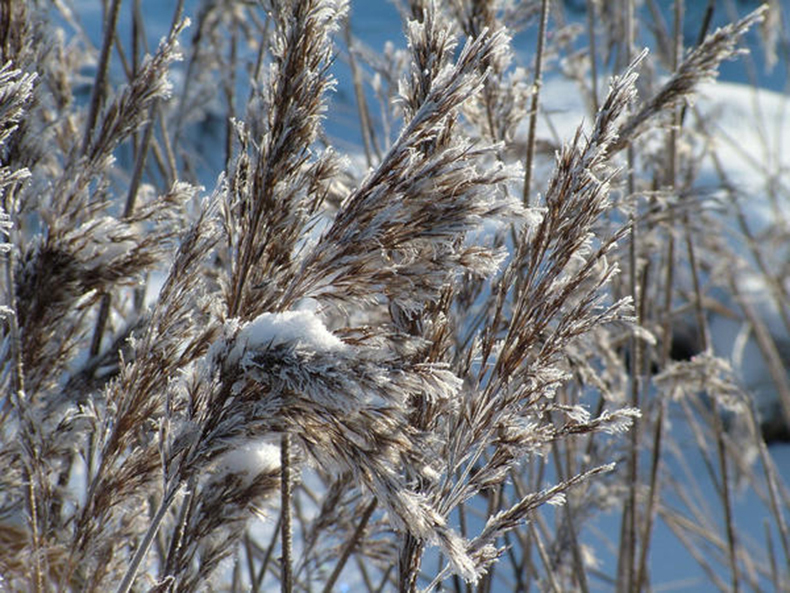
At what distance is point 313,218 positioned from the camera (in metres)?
0.65

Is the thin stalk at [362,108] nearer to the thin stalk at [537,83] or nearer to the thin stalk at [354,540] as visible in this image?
the thin stalk at [537,83]

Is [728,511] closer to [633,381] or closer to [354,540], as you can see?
[633,381]

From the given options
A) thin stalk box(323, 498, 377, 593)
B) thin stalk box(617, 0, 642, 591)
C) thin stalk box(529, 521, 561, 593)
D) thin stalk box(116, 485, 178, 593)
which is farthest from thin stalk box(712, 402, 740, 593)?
thin stalk box(116, 485, 178, 593)

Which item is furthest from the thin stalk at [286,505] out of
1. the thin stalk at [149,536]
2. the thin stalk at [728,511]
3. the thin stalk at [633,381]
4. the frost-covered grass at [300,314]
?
the thin stalk at [728,511]

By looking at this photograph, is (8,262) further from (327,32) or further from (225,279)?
(327,32)

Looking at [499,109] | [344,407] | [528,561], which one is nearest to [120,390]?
[344,407]

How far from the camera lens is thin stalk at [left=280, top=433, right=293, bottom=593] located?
2.55ft

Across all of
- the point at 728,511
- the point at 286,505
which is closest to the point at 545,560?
the point at 728,511

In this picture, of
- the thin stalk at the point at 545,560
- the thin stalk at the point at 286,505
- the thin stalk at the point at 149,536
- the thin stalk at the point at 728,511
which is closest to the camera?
the thin stalk at the point at 149,536

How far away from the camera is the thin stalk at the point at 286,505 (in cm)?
78

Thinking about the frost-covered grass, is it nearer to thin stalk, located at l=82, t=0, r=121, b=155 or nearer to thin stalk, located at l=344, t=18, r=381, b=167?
thin stalk, located at l=82, t=0, r=121, b=155

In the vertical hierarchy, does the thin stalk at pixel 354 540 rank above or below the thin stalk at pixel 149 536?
below

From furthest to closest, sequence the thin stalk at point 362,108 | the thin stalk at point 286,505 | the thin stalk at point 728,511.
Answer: the thin stalk at point 362,108 → the thin stalk at point 728,511 → the thin stalk at point 286,505

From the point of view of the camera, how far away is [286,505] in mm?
800
